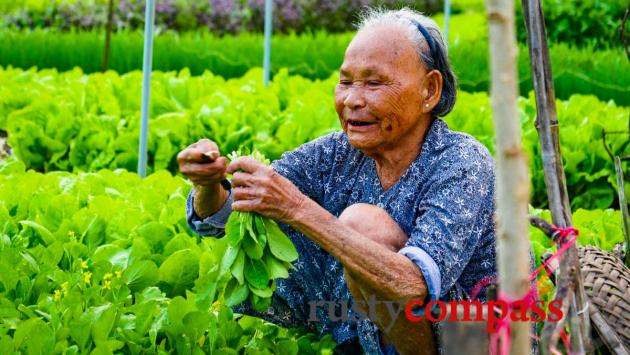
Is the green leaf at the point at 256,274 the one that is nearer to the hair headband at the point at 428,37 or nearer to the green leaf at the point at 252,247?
the green leaf at the point at 252,247

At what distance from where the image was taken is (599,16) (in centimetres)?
1138

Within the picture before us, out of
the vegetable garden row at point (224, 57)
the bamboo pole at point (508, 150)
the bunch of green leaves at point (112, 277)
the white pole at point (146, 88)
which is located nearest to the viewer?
the bamboo pole at point (508, 150)

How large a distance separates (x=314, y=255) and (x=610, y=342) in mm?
773

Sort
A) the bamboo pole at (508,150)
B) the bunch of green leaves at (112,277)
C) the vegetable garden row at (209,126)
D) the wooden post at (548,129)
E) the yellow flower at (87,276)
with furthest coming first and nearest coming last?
the vegetable garden row at (209,126)
the yellow flower at (87,276)
the bunch of green leaves at (112,277)
the wooden post at (548,129)
the bamboo pole at (508,150)

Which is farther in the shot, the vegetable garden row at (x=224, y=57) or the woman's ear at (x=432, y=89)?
the vegetable garden row at (x=224, y=57)

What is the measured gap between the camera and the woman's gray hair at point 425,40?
2.75 metres

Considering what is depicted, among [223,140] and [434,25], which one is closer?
[434,25]

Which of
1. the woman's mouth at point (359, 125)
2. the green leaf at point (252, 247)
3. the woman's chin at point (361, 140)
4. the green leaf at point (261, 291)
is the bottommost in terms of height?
the green leaf at point (261, 291)

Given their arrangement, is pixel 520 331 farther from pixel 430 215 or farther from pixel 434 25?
pixel 434 25

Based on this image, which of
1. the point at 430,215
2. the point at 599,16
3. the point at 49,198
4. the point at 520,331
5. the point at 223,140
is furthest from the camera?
the point at 599,16

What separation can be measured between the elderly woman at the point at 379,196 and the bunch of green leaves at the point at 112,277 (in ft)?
0.57

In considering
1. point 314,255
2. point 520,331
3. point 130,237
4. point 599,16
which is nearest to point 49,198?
point 130,237

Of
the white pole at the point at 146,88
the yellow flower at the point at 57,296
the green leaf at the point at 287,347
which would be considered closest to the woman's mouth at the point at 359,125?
the green leaf at the point at 287,347

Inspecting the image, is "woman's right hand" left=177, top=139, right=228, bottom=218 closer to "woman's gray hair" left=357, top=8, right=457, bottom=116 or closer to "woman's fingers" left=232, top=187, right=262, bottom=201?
"woman's fingers" left=232, top=187, right=262, bottom=201
